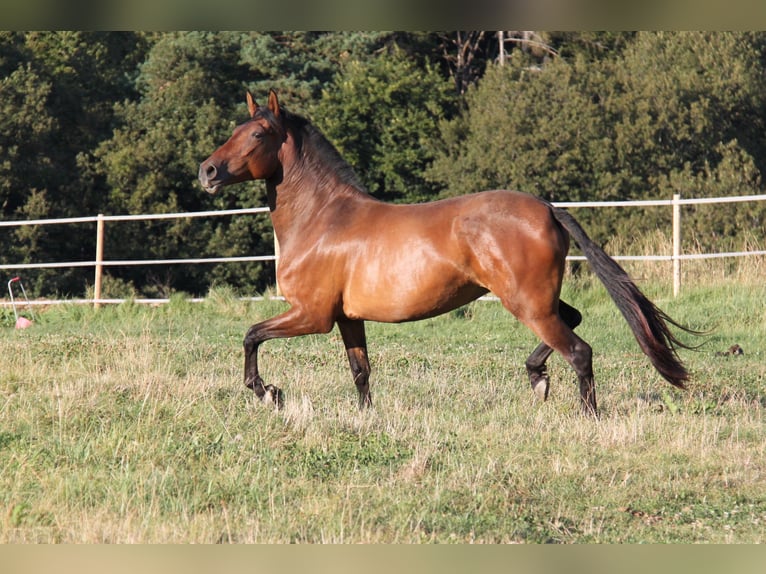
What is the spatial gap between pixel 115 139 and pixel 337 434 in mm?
20214

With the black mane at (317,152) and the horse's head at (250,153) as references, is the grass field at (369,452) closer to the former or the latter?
the horse's head at (250,153)

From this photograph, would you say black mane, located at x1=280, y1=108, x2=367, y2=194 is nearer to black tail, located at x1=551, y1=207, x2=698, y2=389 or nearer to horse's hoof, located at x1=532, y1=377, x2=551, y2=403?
black tail, located at x1=551, y1=207, x2=698, y2=389

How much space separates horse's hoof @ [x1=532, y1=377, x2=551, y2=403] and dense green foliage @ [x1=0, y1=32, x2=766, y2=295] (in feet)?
47.2

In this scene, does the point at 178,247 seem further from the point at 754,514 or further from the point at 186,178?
the point at 754,514

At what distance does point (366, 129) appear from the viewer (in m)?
24.6

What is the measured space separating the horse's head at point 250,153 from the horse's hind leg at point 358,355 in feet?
4.17

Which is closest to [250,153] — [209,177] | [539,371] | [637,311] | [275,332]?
[209,177]

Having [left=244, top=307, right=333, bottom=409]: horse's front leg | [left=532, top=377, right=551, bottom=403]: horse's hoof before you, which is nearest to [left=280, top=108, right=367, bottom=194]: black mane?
[left=244, top=307, right=333, bottom=409]: horse's front leg

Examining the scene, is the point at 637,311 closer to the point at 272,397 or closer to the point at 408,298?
the point at 408,298

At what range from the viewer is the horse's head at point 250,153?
22.7 ft

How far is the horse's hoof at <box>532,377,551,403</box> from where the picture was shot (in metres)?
7.18
